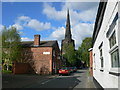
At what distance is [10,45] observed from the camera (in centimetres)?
2948

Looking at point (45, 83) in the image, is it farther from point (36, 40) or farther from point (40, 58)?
point (36, 40)

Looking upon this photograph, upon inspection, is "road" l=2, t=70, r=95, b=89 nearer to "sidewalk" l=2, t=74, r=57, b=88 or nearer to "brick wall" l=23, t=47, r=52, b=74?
"sidewalk" l=2, t=74, r=57, b=88

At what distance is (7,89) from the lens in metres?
10.7

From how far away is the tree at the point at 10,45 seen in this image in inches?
1138

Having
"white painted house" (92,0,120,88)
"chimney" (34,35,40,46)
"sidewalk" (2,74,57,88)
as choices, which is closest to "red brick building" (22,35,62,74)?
"chimney" (34,35,40,46)

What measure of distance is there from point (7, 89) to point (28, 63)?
2097 centimetres

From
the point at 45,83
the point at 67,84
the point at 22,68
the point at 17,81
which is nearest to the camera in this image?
the point at 67,84

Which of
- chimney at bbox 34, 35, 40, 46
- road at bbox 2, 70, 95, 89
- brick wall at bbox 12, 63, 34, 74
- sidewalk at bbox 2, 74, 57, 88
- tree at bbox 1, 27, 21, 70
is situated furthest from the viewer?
chimney at bbox 34, 35, 40, 46

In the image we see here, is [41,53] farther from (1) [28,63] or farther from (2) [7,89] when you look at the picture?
(2) [7,89]

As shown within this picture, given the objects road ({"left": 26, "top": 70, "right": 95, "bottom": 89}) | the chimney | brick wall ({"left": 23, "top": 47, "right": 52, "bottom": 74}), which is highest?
the chimney

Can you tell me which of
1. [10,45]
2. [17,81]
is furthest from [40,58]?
[17,81]

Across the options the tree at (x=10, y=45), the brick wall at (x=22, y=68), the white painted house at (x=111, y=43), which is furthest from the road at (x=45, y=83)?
the brick wall at (x=22, y=68)

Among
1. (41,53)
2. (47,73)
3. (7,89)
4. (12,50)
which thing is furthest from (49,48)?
(7,89)

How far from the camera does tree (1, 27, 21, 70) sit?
2891cm
